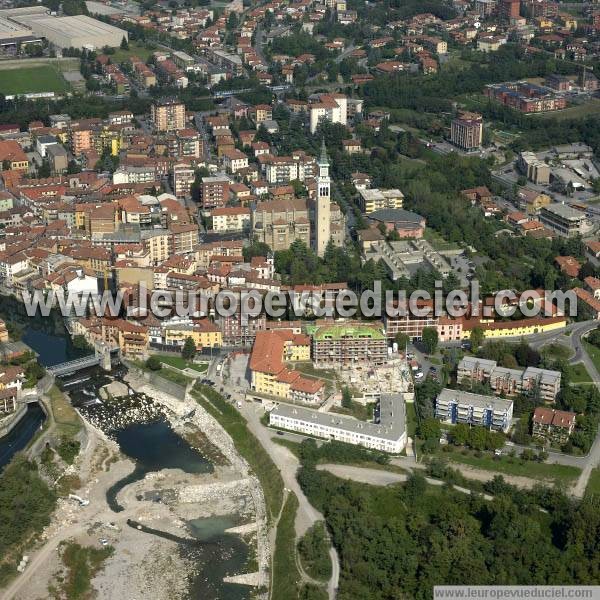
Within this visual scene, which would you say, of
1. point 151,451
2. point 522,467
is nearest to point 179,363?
point 151,451

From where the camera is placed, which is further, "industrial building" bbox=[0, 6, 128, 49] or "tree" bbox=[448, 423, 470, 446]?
"industrial building" bbox=[0, 6, 128, 49]

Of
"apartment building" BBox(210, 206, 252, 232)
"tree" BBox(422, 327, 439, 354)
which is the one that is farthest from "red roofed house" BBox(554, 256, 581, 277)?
"apartment building" BBox(210, 206, 252, 232)

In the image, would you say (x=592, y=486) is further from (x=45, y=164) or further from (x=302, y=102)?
(x=302, y=102)

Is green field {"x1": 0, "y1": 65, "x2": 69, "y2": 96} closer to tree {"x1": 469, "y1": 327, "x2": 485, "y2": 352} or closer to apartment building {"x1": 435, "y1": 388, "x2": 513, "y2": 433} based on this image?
tree {"x1": 469, "y1": 327, "x2": 485, "y2": 352}

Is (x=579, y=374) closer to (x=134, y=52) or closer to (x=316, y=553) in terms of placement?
(x=316, y=553)

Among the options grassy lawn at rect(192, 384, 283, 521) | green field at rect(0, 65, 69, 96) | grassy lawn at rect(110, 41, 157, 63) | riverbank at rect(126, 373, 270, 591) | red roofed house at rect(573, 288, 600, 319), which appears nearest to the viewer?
riverbank at rect(126, 373, 270, 591)

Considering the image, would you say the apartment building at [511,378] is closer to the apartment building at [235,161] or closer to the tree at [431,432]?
the tree at [431,432]
